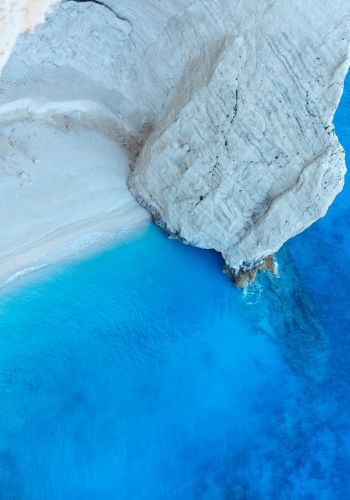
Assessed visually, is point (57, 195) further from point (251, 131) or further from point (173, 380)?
point (173, 380)

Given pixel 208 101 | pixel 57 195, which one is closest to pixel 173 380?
pixel 57 195

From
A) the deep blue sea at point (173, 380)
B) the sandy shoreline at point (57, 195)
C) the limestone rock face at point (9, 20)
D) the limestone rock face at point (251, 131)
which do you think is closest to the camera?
the limestone rock face at point (9, 20)

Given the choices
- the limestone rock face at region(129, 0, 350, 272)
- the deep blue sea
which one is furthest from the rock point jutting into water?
the deep blue sea

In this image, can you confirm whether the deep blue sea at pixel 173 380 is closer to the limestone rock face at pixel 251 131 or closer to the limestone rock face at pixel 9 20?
the limestone rock face at pixel 251 131

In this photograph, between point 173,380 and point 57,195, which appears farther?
point 57,195

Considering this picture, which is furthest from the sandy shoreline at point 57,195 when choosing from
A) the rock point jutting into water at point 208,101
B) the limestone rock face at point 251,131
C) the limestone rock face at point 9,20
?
the limestone rock face at point 9,20

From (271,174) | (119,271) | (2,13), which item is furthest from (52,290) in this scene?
(2,13)
